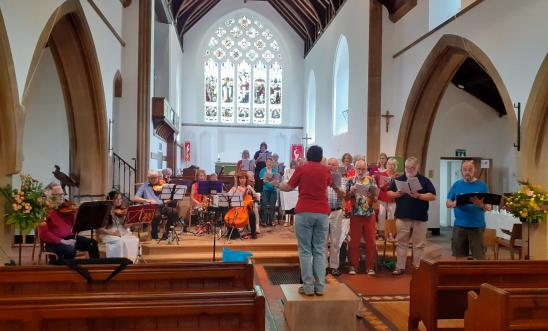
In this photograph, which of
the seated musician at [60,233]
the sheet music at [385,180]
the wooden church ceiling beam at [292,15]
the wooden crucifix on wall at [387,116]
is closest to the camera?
the seated musician at [60,233]

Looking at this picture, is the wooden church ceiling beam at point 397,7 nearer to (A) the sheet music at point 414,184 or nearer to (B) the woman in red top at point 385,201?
(B) the woman in red top at point 385,201

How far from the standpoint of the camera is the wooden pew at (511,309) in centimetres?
219

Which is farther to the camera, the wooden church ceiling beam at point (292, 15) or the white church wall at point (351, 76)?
the wooden church ceiling beam at point (292, 15)

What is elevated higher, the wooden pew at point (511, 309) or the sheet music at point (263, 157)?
the sheet music at point (263, 157)

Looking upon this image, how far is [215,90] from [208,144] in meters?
2.29

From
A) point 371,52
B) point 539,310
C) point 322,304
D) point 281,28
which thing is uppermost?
point 281,28

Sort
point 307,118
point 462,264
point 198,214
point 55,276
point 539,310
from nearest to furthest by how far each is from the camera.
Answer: point 539,310 → point 55,276 → point 462,264 → point 198,214 → point 307,118

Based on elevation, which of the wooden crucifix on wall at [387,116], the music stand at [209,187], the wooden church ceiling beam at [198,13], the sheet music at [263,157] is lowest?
Result: the music stand at [209,187]

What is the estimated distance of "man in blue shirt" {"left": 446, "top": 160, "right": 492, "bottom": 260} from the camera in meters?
4.60

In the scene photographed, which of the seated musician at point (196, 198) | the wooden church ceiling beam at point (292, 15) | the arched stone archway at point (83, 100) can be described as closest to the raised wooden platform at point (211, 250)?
the seated musician at point (196, 198)

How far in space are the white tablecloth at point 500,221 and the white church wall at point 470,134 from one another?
94.0 inches

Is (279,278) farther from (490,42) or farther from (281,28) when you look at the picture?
(281,28)

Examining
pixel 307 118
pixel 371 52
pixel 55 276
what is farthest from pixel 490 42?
pixel 307 118

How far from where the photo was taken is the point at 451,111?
993 centimetres
